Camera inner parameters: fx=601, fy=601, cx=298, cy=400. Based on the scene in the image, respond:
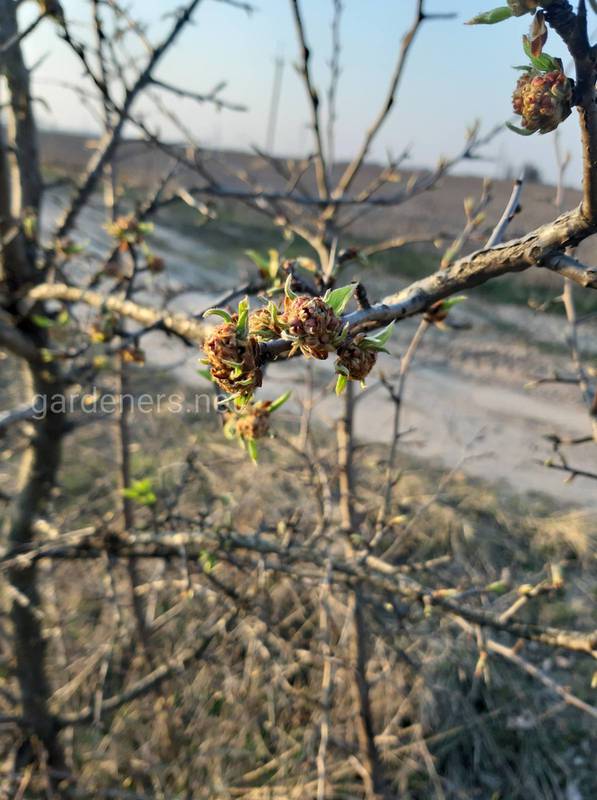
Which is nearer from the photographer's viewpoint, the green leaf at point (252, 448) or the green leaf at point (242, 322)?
the green leaf at point (242, 322)

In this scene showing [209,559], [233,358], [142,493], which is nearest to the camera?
[233,358]

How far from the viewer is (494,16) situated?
1.83ft

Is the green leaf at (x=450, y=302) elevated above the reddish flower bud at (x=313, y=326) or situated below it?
above

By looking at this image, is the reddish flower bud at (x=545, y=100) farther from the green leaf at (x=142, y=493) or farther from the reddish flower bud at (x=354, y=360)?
the green leaf at (x=142, y=493)

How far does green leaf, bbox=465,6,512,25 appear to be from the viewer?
0.55 meters

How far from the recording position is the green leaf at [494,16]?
55 centimetres

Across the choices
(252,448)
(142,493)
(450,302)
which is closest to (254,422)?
(252,448)

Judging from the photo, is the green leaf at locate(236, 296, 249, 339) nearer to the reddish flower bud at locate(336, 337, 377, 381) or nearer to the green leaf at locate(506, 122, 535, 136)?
the reddish flower bud at locate(336, 337, 377, 381)

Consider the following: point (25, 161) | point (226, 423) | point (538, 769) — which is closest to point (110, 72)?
point (25, 161)

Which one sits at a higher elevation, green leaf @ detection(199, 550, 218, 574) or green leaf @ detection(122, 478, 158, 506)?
green leaf @ detection(122, 478, 158, 506)

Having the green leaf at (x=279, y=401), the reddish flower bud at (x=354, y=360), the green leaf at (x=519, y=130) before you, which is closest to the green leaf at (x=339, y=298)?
the reddish flower bud at (x=354, y=360)

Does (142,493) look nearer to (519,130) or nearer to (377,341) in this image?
(377,341)

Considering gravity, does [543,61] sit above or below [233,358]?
above

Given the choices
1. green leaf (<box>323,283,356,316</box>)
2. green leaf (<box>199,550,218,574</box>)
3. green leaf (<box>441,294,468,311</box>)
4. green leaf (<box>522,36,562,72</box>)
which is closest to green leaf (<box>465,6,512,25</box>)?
green leaf (<box>522,36,562,72</box>)
